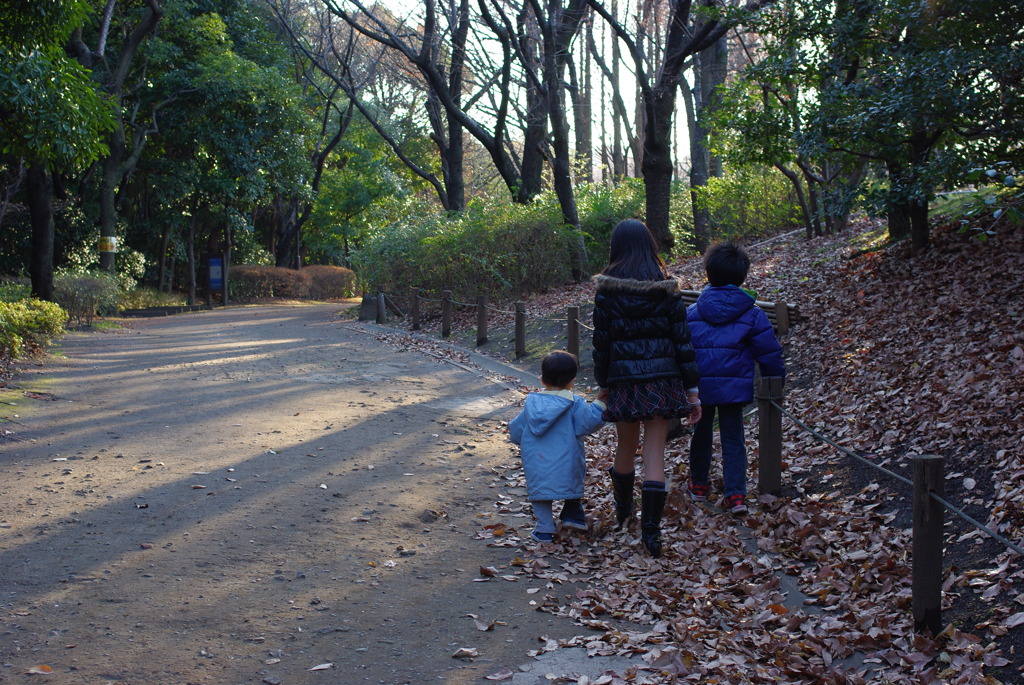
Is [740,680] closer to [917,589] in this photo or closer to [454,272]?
[917,589]

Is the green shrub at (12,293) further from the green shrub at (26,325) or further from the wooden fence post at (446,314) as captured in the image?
the wooden fence post at (446,314)

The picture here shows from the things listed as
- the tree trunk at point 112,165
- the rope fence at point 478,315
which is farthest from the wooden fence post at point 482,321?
the tree trunk at point 112,165

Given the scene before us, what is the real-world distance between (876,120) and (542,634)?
654 cm

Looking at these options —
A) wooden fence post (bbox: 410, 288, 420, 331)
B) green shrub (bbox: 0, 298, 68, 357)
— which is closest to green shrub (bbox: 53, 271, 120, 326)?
green shrub (bbox: 0, 298, 68, 357)

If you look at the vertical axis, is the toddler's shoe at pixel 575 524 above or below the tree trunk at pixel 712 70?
below

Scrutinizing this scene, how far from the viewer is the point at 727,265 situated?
19.1 ft

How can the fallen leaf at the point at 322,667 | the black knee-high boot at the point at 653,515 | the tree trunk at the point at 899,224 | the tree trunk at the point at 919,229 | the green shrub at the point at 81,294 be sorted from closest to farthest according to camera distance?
the fallen leaf at the point at 322,667
the black knee-high boot at the point at 653,515
the tree trunk at the point at 919,229
the tree trunk at the point at 899,224
the green shrub at the point at 81,294

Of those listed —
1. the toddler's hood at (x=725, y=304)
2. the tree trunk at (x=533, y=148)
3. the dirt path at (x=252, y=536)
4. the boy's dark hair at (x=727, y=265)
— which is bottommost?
the dirt path at (x=252, y=536)

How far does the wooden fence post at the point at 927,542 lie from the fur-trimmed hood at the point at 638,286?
169cm

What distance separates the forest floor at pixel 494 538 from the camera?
3904 millimetres

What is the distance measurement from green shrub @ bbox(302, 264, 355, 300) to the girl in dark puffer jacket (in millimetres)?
34291

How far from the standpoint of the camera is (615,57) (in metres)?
37.8

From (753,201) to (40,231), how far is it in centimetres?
1565

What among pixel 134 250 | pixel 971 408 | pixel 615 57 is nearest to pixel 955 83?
pixel 971 408
